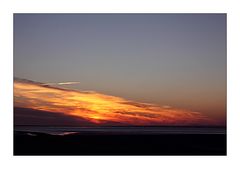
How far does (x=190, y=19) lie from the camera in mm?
5770

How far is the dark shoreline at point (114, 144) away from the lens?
19.5ft

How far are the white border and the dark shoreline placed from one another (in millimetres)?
1380

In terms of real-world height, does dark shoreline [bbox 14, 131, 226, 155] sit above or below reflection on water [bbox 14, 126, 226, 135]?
below

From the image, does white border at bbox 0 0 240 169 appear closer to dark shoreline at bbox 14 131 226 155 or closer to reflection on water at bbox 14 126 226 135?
dark shoreline at bbox 14 131 226 155

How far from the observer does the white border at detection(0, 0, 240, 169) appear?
429 centimetres

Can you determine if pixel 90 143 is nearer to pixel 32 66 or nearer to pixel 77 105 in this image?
pixel 77 105

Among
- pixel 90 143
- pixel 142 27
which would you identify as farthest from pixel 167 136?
pixel 142 27

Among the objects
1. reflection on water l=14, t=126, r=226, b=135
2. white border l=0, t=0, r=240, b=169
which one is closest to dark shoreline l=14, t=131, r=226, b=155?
reflection on water l=14, t=126, r=226, b=135
